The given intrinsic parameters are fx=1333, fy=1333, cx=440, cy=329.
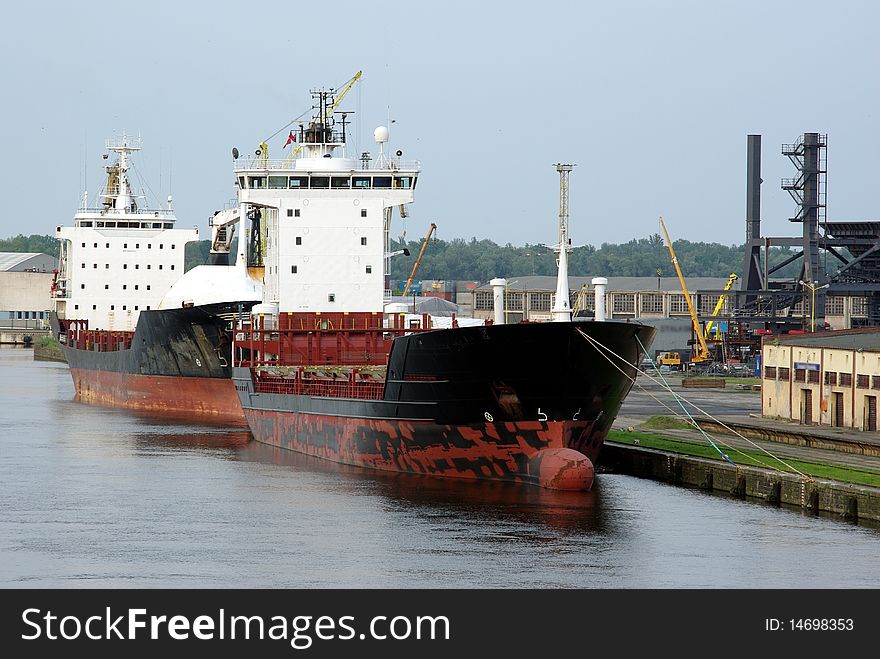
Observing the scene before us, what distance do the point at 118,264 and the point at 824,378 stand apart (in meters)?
42.5

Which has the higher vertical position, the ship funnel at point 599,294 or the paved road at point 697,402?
the ship funnel at point 599,294

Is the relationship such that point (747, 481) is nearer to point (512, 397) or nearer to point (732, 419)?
point (512, 397)

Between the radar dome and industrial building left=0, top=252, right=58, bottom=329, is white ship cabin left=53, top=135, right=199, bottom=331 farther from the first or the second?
industrial building left=0, top=252, right=58, bottom=329

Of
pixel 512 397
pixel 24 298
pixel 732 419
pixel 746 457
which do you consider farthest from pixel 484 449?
pixel 24 298

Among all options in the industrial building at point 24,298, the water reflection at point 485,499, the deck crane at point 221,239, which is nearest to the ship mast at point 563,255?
the water reflection at point 485,499

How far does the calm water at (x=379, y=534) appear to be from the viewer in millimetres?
21062

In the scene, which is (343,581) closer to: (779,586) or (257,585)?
(257,585)

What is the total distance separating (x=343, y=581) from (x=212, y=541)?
4097 millimetres

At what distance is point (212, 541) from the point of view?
23828 mm

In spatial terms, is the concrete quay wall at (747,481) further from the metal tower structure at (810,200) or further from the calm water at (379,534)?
the metal tower structure at (810,200)

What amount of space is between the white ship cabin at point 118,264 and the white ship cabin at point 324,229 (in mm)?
26212
